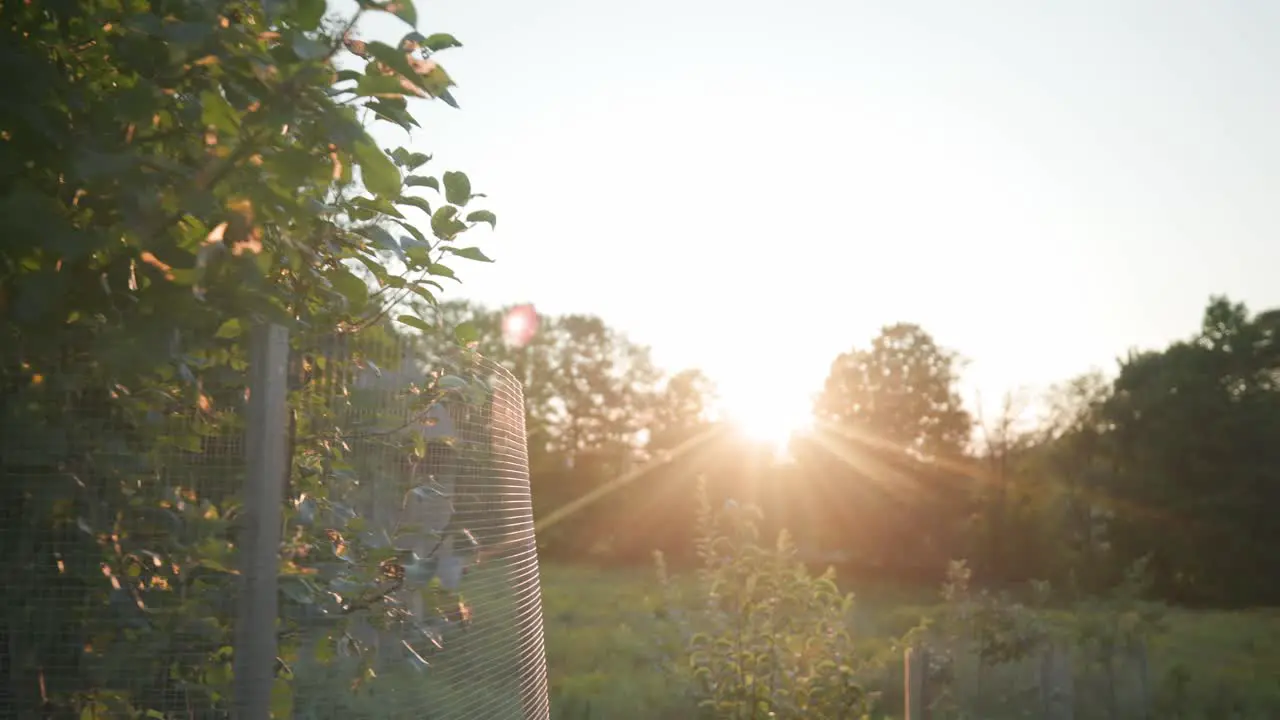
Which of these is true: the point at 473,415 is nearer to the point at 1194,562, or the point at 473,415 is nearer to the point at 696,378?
the point at 1194,562

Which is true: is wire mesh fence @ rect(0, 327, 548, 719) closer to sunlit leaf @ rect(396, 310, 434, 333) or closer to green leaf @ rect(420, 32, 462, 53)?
sunlit leaf @ rect(396, 310, 434, 333)

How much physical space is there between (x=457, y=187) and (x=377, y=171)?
0.60 meters

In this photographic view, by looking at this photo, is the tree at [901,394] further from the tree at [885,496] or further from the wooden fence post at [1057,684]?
the wooden fence post at [1057,684]

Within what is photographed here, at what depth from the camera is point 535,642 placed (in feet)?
11.1

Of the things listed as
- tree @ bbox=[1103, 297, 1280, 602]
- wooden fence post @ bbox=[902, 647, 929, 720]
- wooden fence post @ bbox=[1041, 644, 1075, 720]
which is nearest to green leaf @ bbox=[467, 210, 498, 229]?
wooden fence post @ bbox=[902, 647, 929, 720]

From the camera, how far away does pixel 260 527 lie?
175cm

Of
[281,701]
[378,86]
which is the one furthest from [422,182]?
[281,701]

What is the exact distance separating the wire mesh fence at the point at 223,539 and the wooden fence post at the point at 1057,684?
702 cm

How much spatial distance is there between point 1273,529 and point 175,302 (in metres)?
29.4

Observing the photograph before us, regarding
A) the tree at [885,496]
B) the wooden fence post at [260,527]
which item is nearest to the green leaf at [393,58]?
the wooden fence post at [260,527]

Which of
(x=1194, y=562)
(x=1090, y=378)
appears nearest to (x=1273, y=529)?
(x=1194, y=562)

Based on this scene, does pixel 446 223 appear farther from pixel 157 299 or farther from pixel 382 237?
pixel 157 299

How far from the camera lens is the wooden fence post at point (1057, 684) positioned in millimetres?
8039

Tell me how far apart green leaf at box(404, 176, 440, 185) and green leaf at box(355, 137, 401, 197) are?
530 millimetres
